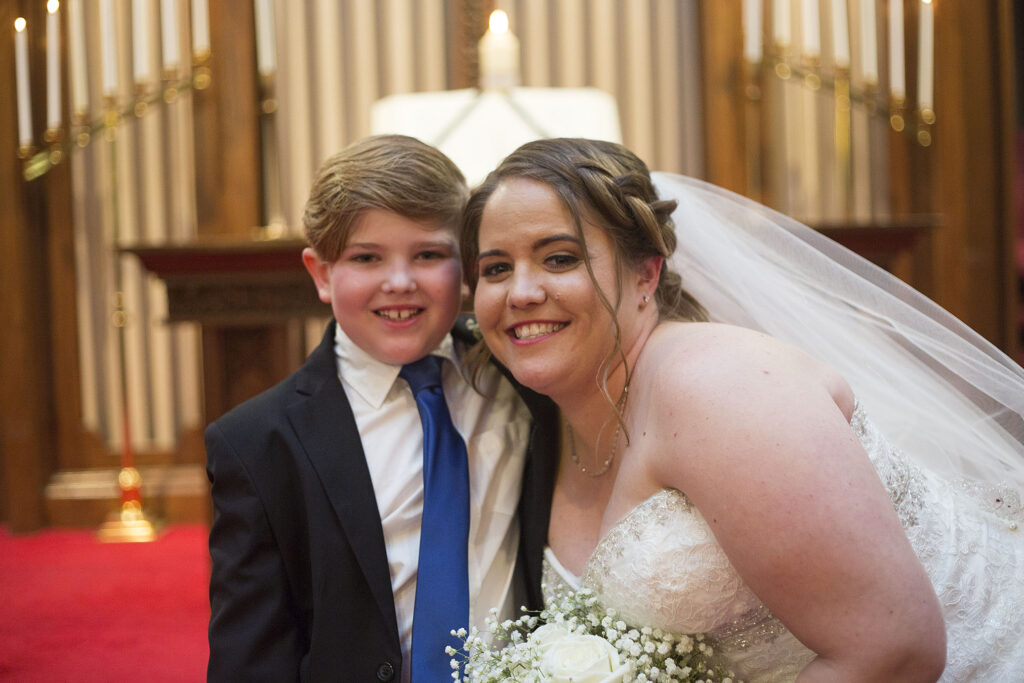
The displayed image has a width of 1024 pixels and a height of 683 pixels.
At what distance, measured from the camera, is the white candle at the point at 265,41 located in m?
4.70

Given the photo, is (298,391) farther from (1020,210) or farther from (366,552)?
(1020,210)

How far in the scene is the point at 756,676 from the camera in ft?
5.90

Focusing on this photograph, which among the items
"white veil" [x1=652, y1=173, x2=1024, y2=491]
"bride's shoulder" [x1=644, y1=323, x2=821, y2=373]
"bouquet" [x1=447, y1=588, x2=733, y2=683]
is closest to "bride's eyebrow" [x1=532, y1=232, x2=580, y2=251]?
"bride's shoulder" [x1=644, y1=323, x2=821, y2=373]

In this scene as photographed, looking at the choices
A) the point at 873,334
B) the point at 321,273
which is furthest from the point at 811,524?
the point at 321,273

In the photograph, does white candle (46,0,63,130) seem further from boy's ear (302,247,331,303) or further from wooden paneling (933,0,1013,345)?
wooden paneling (933,0,1013,345)

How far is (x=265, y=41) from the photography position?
15.4ft

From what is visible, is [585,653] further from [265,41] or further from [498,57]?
[265,41]

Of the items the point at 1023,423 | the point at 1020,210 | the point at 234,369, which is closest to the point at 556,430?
the point at 1023,423

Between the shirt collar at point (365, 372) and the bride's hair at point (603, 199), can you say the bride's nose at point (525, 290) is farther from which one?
the shirt collar at point (365, 372)

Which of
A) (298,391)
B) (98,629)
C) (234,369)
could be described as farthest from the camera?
(234,369)

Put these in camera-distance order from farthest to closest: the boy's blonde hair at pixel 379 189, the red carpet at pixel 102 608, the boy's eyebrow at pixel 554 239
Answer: the red carpet at pixel 102 608
the boy's blonde hair at pixel 379 189
the boy's eyebrow at pixel 554 239

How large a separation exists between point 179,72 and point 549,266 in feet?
12.8

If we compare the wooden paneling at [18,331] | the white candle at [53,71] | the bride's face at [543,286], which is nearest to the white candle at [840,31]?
the bride's face at [543,286]

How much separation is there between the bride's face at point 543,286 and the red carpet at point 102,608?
1.69m
